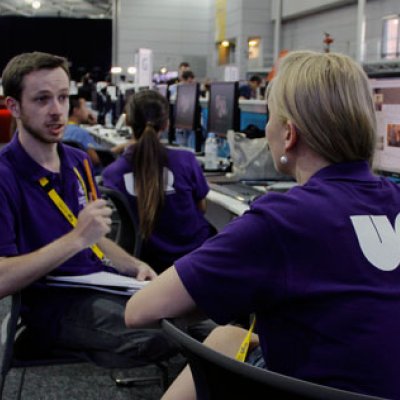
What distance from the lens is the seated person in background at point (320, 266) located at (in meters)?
0.89

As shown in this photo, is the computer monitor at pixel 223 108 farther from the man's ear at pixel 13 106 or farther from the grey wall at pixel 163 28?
the grey wall at pixel 163 28

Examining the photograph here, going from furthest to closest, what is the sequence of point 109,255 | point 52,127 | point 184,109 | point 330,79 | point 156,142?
point 184,109
point 156,142
point 109,255
point 52,127
point 330,79

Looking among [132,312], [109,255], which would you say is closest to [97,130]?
[109,255]

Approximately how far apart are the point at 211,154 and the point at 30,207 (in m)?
2.18

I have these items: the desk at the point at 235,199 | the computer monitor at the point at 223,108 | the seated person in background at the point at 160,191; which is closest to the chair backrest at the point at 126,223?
the seated person in background at the point at 160,191

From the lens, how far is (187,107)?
448 centimetres

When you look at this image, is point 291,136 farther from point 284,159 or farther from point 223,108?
point 223,108

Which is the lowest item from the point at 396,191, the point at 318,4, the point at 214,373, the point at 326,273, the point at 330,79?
the point at 214,373

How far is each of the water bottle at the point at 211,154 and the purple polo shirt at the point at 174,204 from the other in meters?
1.12

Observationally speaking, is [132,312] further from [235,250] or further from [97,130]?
[97,130]

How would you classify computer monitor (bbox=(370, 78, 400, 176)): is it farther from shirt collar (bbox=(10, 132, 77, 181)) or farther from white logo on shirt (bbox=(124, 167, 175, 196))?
shirt collar (bbox=(10, 132, 77, 181))

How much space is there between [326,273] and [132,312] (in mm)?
324

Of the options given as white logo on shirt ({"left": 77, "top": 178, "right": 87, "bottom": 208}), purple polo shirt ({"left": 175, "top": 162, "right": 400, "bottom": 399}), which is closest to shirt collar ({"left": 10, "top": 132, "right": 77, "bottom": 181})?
white logo on shirt ({"left": 77, "top": 178, "right": 87, "bottom": 208})

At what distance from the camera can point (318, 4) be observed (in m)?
12.0
